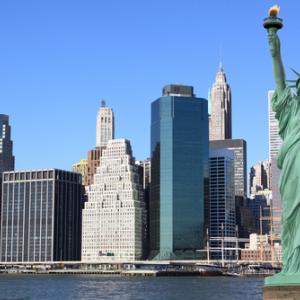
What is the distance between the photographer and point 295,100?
77.5 feet

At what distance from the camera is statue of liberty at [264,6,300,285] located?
23156mm

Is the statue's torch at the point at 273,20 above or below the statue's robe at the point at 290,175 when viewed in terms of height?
above

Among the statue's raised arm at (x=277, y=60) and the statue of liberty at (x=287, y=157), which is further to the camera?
the statue's raised arm at (x=277, y=60)

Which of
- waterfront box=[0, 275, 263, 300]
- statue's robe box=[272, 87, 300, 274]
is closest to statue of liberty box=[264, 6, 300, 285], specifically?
statue's robe box=[272, 87, 300, 274]

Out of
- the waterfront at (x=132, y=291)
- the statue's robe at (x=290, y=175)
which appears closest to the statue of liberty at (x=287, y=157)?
the statue's robe at (x=290, y=175)

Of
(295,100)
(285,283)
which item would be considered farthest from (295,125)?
(285,283)

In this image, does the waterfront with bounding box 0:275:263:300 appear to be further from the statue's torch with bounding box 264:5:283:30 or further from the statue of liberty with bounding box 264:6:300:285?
the statue's torch with bounding box 264:5:283:30

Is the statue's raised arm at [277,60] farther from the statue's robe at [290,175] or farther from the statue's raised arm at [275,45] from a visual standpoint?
the statue's robe at [290,175]

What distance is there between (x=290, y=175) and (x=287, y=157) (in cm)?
52

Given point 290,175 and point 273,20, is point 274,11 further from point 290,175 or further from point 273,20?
point 290,175

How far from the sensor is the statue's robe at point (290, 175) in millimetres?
23188

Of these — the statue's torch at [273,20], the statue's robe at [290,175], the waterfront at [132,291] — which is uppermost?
the statue's torch at [273,20]

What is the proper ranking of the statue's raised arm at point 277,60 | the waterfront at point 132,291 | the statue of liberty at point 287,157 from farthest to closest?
the waterfront at point 132,291 < the statue's raised arm at point 277,60 < the statue of liberty at point 287,157

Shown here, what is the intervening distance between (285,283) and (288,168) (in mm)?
3274
